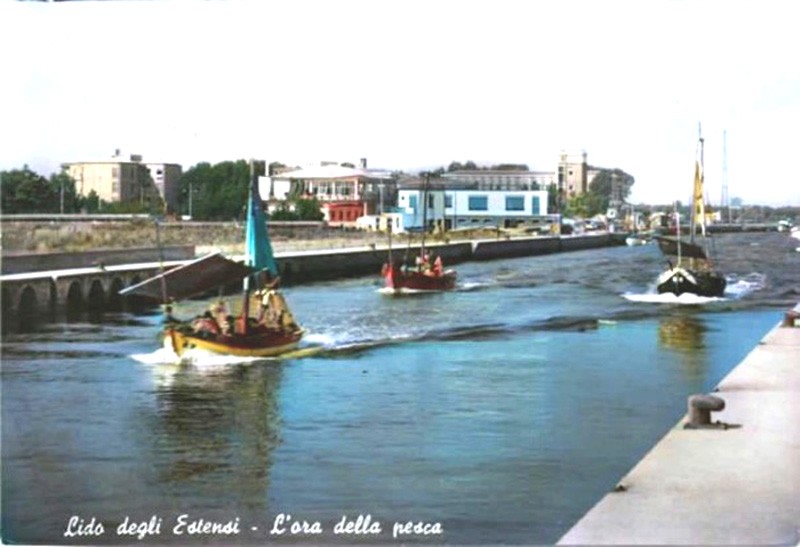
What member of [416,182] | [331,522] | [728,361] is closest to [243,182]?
[416,182]

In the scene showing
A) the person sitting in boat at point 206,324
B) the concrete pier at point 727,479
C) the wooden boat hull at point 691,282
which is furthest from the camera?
the person sitting in boat at point 206,324

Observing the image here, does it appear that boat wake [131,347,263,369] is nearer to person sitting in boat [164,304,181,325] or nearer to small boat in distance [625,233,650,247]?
person sitting in boat [164,304,181,325]

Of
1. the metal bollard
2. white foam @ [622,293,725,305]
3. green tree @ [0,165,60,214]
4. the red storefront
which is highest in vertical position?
green tree @ [0,165,60,214]

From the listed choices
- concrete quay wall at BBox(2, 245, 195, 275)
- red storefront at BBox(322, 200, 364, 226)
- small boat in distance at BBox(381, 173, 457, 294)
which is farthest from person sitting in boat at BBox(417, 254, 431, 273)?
concrete quay wall at BBox(2, 245, 195, 275)

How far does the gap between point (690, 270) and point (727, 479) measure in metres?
2.04

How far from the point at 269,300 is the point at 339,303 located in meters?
0.51

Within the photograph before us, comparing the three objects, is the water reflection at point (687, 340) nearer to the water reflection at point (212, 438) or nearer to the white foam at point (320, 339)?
the white foam at point (320, 339)

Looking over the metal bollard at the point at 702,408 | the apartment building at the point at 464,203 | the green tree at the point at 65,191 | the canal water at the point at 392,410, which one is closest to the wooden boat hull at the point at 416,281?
the canal water at the point at 392,410

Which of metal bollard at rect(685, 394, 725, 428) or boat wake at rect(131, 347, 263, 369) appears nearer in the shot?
metal bollard at rect(685, 394, 725, 428)

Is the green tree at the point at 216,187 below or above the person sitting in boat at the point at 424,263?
above

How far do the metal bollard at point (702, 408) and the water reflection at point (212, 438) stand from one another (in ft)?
5.68

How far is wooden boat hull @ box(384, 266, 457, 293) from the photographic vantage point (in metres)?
6.52

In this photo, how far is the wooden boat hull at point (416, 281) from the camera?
6.52 m

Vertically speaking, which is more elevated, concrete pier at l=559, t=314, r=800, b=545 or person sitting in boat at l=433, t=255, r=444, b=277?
person sitting in boat at l=433, t=255, r=444, b=277
